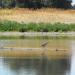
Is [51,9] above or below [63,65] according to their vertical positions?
below

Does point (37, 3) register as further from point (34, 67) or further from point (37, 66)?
point (34, 67)

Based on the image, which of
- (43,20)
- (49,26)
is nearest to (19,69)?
(49,26)

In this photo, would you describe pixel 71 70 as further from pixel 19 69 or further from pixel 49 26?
pixel 49 26

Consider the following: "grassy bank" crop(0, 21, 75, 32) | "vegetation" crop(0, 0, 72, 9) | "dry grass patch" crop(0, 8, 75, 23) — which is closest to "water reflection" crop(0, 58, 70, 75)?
"grassy bank" crop(0, 21, 75, 32)

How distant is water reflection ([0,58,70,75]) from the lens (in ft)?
42.4

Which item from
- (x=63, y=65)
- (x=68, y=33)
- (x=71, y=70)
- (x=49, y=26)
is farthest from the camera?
(x=49, y=26)

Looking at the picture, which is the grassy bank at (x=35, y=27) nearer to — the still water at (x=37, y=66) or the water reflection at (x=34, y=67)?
the still water at (x=37, y=66)

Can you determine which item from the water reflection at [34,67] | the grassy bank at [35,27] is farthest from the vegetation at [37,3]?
the water reflection at [34,67]

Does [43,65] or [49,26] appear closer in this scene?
[43,65]

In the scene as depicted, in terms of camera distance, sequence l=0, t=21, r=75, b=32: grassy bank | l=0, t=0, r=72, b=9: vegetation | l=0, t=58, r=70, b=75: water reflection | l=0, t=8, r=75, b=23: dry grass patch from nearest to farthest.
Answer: l=0, t=58, r=70, b=75: water reflection, l=0, t=21, r=75, b=32: grassy bank, l=0, t=8, r=75, b=23: dry grass patch, l=0, t=0, r=72, b=9: vegetation

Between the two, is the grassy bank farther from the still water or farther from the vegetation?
the still water

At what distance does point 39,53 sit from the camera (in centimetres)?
1792

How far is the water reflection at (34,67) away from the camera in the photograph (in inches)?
509

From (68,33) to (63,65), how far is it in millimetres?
17397
